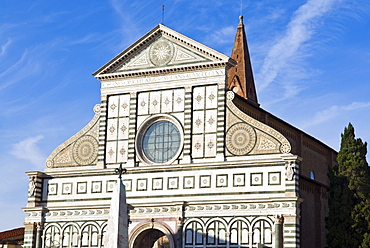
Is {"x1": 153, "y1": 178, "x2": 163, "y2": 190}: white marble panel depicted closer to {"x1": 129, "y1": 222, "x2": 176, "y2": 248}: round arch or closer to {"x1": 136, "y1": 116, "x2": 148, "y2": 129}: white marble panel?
{"x1": 129, "y1": 222, "x2": 176, "y2": 248}: round arch

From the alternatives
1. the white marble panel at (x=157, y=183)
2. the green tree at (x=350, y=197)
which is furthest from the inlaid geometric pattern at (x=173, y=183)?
the green tree at (x=350, y=197)

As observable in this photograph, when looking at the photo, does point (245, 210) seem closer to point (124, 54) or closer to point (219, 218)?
point (219, 218)

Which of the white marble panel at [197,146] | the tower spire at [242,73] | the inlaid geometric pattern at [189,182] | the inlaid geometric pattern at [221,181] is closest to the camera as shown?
the inlaid geometric pattern at [221,181]

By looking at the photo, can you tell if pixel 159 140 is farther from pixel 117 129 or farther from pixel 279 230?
pixel 279 230

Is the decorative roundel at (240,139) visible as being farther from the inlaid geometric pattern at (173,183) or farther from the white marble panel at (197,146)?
the inlaid geometric pattern at (173,183)

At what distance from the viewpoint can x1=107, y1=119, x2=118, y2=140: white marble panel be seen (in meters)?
35.0

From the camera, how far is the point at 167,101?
3409 centimetres

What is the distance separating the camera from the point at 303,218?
33781mm

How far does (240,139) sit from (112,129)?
22.0 ft

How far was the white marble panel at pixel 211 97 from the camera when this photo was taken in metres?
33.1

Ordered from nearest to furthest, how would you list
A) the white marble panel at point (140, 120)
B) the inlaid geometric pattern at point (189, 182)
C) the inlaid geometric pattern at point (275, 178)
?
the inlaid geometric pattern at point (275, 178)
the inlaid geometric pattern at point (189, 182)
the white marble panel at point (140, 120)

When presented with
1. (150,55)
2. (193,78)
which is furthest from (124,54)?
(193,78)

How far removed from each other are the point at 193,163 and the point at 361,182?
24.5 ft

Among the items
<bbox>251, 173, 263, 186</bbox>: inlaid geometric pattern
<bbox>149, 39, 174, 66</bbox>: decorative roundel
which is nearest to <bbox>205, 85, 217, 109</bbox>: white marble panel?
<bbox>149, 39, 174, 66</bbox>: decorative roundel
